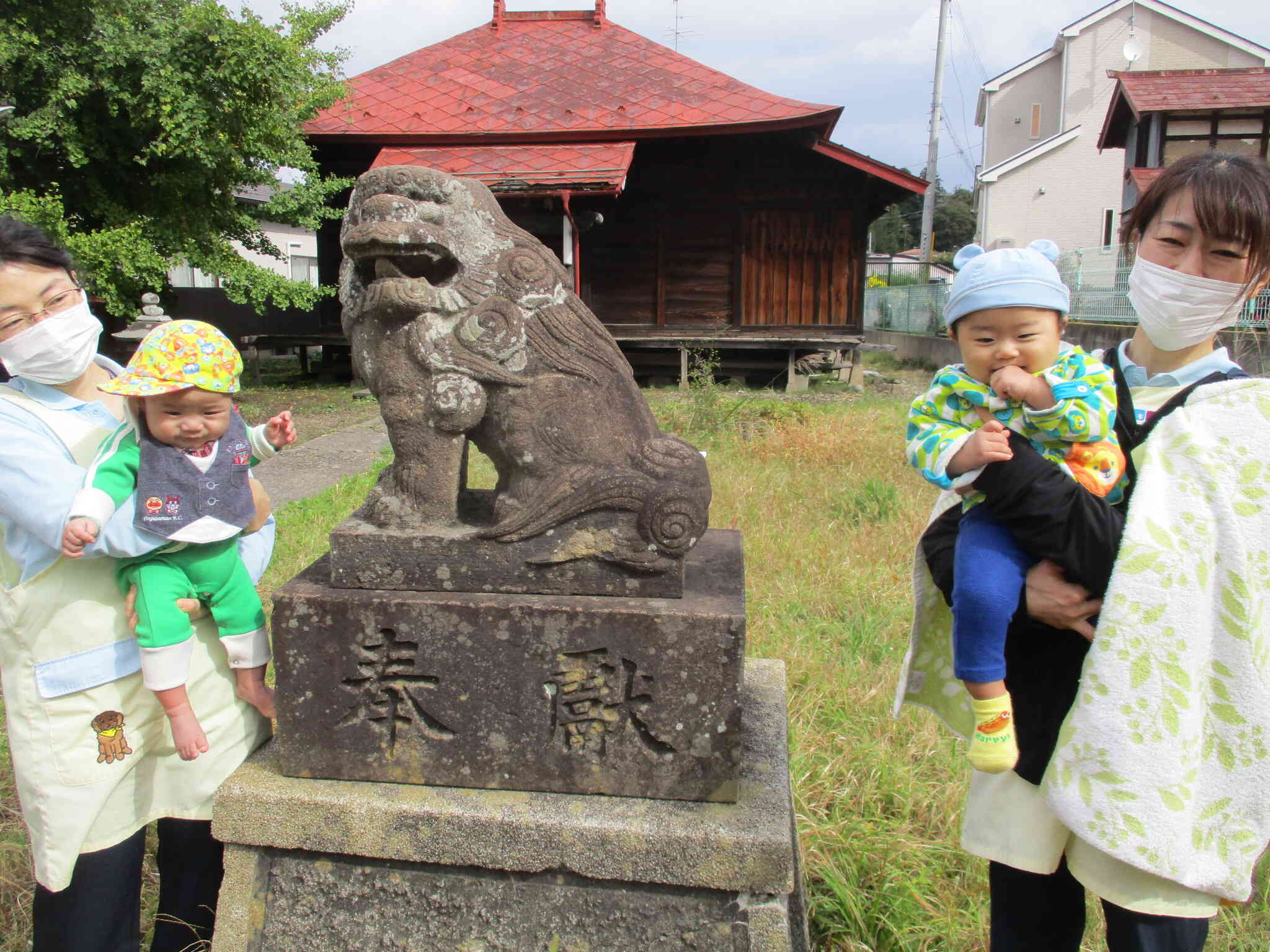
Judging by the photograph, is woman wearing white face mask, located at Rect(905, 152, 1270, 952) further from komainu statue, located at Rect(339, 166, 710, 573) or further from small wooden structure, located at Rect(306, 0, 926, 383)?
small wooden structure, located at Rect(306, 0, 926, 383)

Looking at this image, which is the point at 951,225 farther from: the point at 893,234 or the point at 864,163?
the point at 864,163

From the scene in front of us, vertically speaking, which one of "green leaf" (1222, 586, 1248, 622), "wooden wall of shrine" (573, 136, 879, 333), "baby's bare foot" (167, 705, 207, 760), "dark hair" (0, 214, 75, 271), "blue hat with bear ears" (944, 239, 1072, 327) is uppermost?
"wooden wall of shrine" (573, 136, 879, 333)

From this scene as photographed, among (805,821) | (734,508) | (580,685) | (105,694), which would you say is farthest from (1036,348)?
(734,508)

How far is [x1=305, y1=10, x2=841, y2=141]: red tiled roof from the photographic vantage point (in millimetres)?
10055

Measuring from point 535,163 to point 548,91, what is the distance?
1928 millimetres

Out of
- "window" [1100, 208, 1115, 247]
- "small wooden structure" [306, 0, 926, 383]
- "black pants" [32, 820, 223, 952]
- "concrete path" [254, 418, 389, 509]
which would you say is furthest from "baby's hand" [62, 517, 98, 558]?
"window" [1100, 208, 1115, 247]

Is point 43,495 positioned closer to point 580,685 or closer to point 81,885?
point 81,885

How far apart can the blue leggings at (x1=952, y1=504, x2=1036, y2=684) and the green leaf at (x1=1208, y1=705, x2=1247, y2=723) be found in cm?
32

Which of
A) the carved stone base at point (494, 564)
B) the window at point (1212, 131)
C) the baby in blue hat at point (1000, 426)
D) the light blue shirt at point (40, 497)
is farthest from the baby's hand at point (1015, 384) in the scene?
the window at point (1212, 131)

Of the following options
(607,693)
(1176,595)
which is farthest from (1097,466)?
(607,693)

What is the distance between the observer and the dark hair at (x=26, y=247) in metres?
1.76

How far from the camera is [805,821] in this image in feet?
8.14

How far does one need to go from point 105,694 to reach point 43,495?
45 cm

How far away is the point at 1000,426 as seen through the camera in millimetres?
1485
